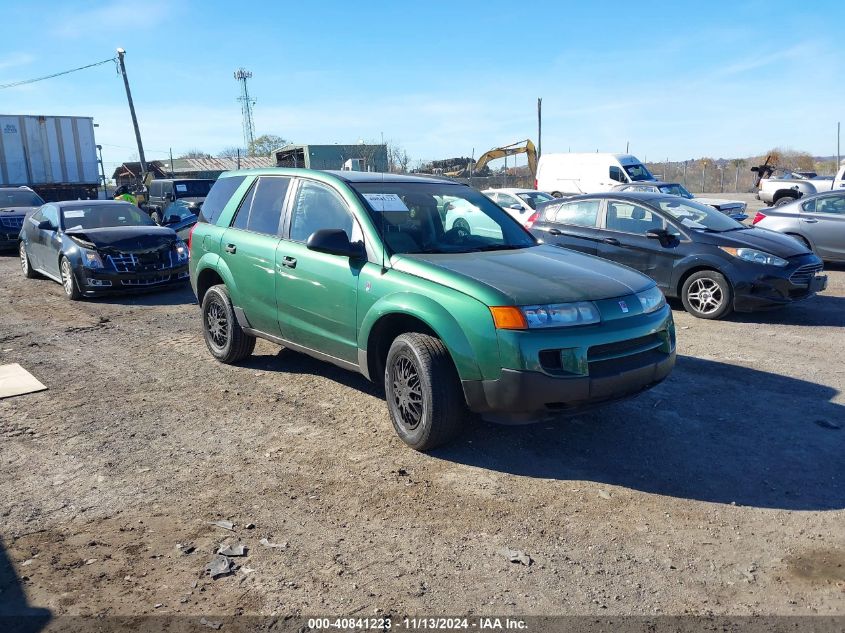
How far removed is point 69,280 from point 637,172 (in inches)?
842

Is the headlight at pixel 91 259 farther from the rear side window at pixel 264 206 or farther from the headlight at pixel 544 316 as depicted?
the headlight at pixel 544 316

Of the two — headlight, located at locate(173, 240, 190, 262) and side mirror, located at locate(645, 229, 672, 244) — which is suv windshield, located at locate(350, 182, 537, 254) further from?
headlight, located at locate(173, 240, 190, 262)

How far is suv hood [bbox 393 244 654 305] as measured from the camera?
4.09m

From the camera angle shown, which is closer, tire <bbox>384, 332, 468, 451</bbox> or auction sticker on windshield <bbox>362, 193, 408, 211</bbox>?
tire <bbox>384, 332, 468, 451</bbox>

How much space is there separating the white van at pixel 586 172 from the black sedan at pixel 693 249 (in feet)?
52.6

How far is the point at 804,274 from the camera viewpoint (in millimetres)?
8094

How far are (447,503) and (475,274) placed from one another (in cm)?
143

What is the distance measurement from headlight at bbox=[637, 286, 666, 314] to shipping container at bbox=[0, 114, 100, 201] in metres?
30.1

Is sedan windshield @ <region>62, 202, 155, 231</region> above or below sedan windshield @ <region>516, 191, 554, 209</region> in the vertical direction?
above

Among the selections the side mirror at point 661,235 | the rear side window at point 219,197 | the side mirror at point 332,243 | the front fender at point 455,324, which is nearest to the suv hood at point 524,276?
the front fender at point 455,324

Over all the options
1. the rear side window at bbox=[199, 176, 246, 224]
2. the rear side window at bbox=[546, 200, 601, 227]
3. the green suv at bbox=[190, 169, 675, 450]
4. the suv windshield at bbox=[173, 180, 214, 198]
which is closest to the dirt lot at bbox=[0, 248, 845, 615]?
the green suv at bbox=[190, 169, 675, 450]

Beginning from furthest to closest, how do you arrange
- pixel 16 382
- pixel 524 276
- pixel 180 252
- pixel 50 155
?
1. pixel 50 155
2. pixel 180 252
3. pixel 16 382
4. pixel 524 276

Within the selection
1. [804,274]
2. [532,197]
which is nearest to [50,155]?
[532,197]

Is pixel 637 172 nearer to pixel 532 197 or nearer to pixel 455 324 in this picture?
pixel 532 197
